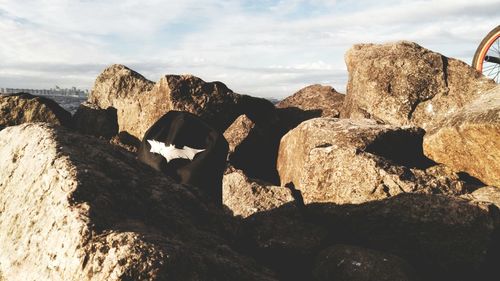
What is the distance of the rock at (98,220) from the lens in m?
3.42

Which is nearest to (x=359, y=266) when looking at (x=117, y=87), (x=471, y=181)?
(x=471, y=181)

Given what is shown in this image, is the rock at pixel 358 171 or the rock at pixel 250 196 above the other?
the rock at pixel 358 171

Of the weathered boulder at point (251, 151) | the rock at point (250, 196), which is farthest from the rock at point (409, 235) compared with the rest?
the weathered boulder at point (251, 151)

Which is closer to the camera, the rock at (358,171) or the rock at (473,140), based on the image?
the rock at (358,171)

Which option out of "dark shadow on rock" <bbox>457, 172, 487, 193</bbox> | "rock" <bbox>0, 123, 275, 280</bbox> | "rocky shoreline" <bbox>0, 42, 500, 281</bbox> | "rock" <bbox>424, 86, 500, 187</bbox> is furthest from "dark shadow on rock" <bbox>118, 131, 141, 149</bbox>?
"rock" <bbox>0, 123, 275, 280</bbox>

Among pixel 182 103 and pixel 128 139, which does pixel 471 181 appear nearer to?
pixel 182 103

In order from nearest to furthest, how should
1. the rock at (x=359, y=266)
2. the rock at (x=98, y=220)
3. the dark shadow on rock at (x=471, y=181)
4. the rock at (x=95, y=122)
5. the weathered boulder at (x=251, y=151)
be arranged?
the rock at (x=98, y=220)
the rock at (x=359, y=266)
the dark shadow on rock at (x=471, y=181)
the weathered boulder at (x=251, y=151)
the rock at (x=95, y=122)

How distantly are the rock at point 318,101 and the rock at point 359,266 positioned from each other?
33.8 ft

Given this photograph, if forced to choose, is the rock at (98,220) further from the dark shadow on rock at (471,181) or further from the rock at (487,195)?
the dark shadow on rock at (471,181)

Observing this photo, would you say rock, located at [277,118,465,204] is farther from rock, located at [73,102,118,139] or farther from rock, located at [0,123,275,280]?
rock, located at [73,102,118,139]

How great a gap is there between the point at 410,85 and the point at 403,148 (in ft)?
12.5

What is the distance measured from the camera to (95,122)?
1767 cm

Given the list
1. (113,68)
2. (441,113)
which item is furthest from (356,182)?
(113,68)

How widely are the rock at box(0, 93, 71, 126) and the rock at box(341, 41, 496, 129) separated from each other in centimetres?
1050
